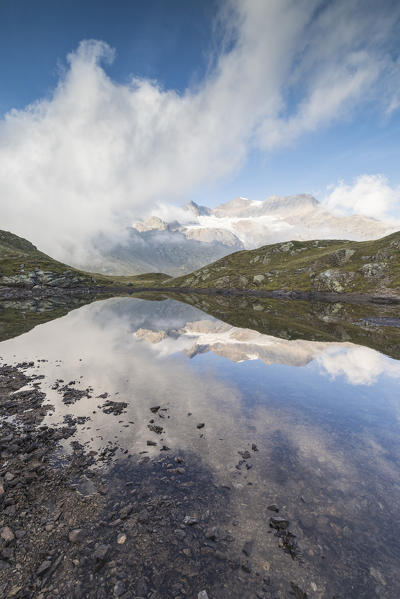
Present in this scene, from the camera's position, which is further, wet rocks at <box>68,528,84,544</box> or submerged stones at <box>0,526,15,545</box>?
wet rocks at <box>68,528,84,544</box>

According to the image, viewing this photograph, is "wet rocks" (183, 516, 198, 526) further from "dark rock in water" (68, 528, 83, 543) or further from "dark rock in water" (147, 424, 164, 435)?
"dark rock in water" (147, 424, 164, 435)

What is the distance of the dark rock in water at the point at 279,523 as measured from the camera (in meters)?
12.1

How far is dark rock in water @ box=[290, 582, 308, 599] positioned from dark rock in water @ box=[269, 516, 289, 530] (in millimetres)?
2358

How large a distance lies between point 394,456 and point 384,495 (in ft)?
15.7

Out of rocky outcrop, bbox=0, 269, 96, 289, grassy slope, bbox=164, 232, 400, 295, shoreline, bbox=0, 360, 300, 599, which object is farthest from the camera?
rocky outcrop, bbox=0, 269, 96, 289

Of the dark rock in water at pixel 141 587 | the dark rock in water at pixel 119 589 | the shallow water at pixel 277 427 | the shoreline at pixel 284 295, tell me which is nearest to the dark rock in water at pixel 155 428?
the shallow water at pixel 277 427

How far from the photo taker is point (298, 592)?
944 centimetres

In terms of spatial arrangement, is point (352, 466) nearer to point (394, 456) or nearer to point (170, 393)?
point (394, 456)

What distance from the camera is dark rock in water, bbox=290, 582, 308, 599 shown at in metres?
9.30

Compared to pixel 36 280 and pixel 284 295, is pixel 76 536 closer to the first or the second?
pixel 284 295

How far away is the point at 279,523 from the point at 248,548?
6.55 ft

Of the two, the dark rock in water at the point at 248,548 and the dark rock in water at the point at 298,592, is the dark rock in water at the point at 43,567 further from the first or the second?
the dark rock in water at the point at 298,592

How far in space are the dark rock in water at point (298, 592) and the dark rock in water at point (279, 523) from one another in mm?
2358

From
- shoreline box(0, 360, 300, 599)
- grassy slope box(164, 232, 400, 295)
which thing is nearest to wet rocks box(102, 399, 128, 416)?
shoreline box(0, 360, 300, 599)
